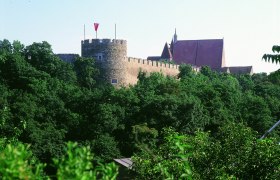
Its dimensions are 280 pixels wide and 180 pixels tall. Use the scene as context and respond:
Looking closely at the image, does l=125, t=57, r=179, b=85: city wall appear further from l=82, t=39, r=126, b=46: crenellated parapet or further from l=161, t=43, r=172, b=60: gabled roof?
l=161, t=43, r=172, b=60: gabled roof

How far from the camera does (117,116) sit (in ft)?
83.9

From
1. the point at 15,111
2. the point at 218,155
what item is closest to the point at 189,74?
the point at 15,111

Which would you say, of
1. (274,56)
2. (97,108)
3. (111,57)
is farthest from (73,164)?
(111,57)

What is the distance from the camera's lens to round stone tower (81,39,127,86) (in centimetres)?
3346

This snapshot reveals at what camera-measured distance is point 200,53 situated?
2376 inches

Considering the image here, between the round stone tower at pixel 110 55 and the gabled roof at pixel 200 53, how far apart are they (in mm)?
26255

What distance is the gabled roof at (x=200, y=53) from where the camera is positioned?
59.7m

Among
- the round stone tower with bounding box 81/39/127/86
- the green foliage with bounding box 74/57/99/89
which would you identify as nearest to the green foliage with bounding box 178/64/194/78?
the round stone tower with bounding box 81/39/127/86

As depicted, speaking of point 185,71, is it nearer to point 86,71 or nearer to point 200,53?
point 86,71

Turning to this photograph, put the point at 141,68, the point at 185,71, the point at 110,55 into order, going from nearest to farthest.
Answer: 1. the point at 110,55
2. the point at 141,68
3. the point at 185,71

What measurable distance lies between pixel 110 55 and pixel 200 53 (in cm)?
2834

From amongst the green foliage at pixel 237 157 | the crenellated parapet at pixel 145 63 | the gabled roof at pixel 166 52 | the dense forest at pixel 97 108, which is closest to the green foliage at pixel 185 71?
the crenellated parapet at pixel 145 63

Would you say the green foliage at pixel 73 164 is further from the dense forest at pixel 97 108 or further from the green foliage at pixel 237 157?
the dense forest at pixel 97 108

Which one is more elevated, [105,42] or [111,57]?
[105,42]
